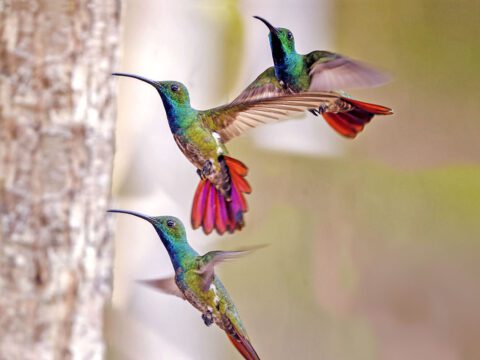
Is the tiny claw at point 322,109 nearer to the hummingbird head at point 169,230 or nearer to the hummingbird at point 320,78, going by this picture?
the hummingbird at point 320,78

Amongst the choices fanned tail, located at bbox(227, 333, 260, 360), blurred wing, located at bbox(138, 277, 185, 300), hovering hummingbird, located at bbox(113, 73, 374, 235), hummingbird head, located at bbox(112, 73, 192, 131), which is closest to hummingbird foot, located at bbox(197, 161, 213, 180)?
hovering hummingbird, located at bbox(113, 73, 374, 235)

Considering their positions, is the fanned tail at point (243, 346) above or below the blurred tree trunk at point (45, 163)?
below

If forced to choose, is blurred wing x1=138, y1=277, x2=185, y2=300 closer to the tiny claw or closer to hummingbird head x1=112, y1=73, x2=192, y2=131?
hummingbird head x1=112, y1=73, x2=192, y2=131

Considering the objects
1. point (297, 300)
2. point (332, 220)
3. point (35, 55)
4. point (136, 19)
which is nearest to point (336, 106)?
point (332, 220)

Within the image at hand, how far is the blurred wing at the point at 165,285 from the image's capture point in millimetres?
1491

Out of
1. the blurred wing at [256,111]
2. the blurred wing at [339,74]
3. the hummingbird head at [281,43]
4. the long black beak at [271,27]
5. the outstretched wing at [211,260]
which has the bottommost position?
the outstretched wing at [211,260]

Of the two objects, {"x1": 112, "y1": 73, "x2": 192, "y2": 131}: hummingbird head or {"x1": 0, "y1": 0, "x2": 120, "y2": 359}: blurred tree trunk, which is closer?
{"x1": 0, "y1": 0, "x2": 120, "y2": 359}: blurred tree trunk

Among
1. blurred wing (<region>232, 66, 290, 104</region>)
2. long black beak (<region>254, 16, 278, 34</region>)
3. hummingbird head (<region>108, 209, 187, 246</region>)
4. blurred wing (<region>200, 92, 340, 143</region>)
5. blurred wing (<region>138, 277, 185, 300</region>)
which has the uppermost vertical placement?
long black beak (<region>254, 16, 278, 34</region>)

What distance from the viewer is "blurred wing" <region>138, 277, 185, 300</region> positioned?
58.7 inches

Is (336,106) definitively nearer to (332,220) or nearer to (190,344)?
(332,220)

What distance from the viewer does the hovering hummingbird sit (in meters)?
1.42

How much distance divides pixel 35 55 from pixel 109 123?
0.21 metres

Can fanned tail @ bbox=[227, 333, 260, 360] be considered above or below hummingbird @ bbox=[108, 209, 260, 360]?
below

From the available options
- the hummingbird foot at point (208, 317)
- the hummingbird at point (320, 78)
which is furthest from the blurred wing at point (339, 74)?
the hummingbird foot at point (208, 317)
